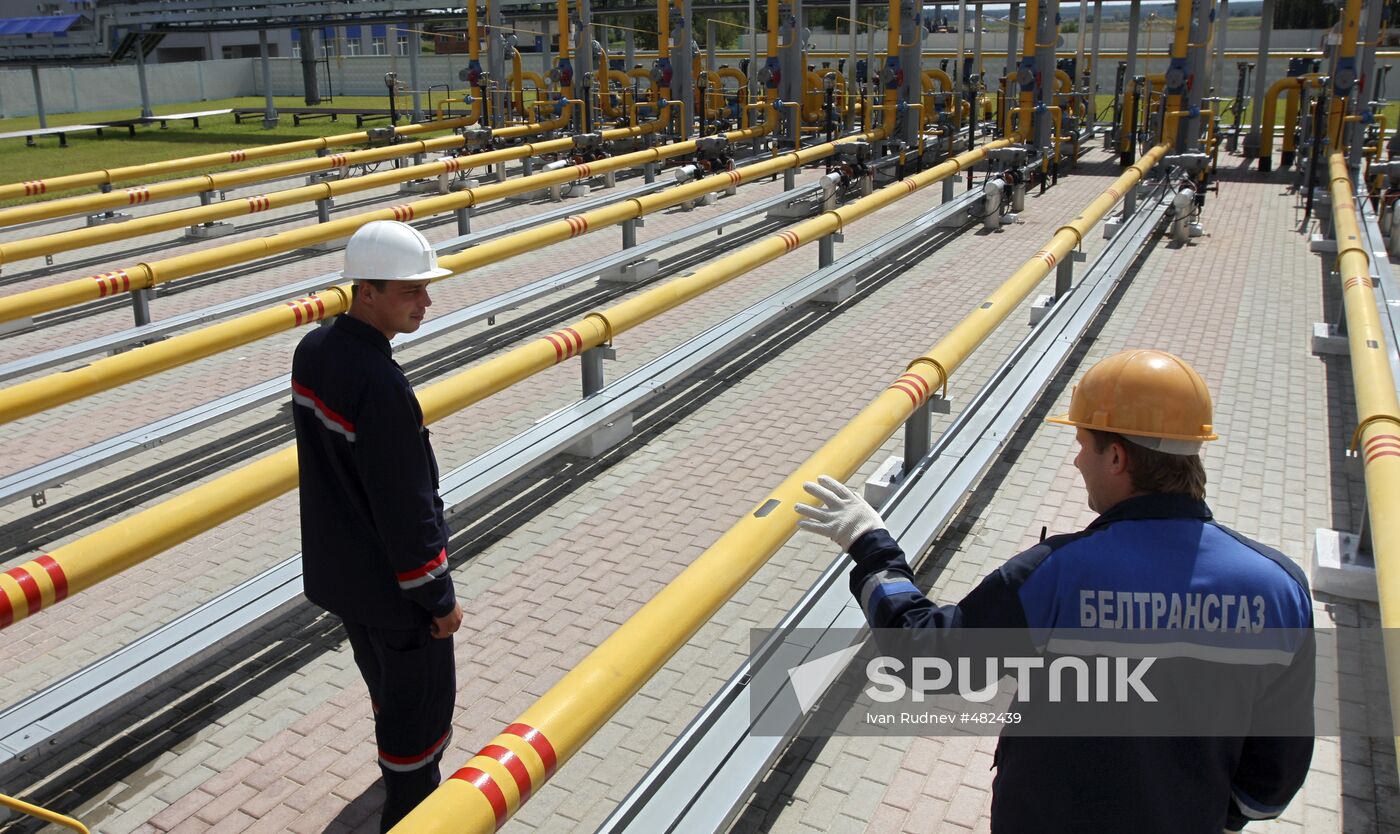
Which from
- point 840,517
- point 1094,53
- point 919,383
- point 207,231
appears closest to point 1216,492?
point 919,383

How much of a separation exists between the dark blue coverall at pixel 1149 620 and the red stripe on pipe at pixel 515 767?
3.40 ft

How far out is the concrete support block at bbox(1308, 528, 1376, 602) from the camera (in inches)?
190

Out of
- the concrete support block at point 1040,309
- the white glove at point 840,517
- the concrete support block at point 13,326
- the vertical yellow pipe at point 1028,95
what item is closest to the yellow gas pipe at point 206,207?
the concrete support block at point 13,326

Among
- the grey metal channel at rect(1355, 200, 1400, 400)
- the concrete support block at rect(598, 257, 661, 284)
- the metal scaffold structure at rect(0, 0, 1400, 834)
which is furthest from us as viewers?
the concrete support block at rect(598, 257, 661, 284)

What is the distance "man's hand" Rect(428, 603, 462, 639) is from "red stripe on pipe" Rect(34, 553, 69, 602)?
4.01 feet

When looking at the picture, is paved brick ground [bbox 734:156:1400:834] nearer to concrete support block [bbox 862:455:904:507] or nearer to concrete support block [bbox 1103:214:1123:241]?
concrete support block [bbox 862:455:904:507]

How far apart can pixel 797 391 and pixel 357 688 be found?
4074 mm

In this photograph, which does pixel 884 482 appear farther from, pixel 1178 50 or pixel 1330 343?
pixel 1178 50

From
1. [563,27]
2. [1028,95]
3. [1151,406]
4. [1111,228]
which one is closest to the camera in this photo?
[1151,406]

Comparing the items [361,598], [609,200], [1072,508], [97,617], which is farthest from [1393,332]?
[609,200]

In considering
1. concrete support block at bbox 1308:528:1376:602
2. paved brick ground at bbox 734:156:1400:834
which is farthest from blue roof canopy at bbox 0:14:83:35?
concrete support block at bbox 1308:528:1376:602

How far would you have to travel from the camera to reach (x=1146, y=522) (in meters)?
1.93

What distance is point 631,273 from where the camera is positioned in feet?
35.1

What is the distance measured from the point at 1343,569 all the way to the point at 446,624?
393 cm
